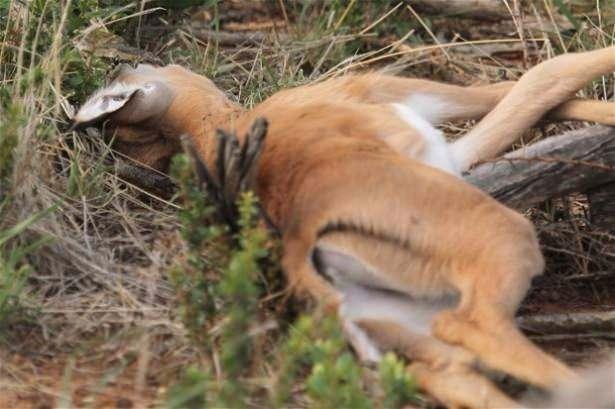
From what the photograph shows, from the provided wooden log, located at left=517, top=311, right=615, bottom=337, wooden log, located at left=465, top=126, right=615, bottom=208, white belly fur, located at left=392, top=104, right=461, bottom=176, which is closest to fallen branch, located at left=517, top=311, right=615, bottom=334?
wooden log, located at left=517, top=311, right=615, bottom=337

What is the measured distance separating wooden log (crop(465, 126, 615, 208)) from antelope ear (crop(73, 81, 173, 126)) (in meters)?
1.45

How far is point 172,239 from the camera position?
5.10 metres

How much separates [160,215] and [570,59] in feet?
6.11

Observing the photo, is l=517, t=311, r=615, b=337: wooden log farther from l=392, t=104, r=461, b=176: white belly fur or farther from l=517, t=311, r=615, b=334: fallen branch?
l=392, t=104, r=461, b=176: white belly fur

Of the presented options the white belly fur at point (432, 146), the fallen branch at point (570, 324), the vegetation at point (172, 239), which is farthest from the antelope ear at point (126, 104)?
the fallen branch at point (570, 324)

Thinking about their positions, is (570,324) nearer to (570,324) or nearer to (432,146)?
(570,324)

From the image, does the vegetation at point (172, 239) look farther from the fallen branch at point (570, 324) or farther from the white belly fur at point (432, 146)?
the white belly fur at point (432, 146)

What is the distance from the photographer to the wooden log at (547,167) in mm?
5312

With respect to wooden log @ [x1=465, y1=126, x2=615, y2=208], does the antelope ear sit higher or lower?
lower

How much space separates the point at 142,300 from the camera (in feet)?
16.4

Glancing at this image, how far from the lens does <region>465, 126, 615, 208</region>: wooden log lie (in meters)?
5.31

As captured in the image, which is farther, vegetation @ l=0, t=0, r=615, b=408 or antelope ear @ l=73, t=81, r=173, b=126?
antelope ear @ l=73, t=81, r=173, b=126

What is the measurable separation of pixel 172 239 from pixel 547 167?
153 cm

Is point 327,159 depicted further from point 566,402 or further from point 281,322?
point 566,402
